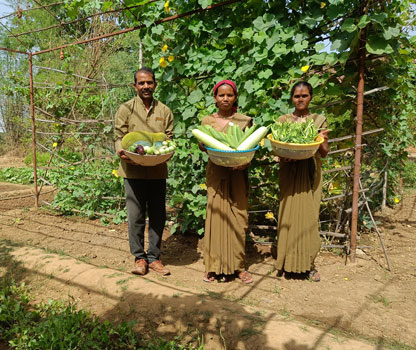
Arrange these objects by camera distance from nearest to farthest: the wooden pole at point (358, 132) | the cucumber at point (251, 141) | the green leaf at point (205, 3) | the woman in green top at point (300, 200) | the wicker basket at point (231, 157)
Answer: the wicker basket at point (231, 157) < the cucumber at point (251, 141) < the woman in green top at point (300, 200) < the wooden pole at point (358, 132) < the green leaf at point (205, 3)

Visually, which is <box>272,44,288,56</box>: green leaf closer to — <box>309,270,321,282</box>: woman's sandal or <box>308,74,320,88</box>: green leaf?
<box>308,74,320,88</box>: green leaf

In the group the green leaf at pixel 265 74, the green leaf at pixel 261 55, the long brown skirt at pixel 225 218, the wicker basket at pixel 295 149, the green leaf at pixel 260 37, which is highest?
the green leaf at pixel 260 37

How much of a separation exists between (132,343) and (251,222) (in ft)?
7.71

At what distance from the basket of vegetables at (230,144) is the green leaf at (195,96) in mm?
1079

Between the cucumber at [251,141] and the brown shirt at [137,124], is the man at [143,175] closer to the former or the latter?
the brown shirt at [137,124]

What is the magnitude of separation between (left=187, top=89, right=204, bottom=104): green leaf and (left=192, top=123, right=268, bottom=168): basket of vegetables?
1079 millimetres

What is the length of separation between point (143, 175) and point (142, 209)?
39 cm

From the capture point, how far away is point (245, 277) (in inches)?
134

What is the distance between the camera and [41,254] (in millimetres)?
Result: 3928

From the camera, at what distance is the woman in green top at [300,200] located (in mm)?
3191

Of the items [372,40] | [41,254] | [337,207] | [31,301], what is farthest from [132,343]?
[372,40]

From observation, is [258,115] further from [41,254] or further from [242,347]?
[41,254]

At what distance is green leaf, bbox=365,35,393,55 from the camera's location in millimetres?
3058

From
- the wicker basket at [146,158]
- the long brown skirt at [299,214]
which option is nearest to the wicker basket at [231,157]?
the wicker basket at [146,158]
